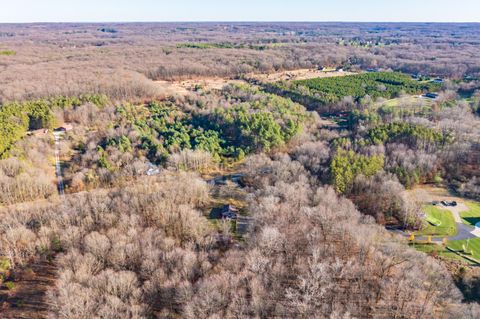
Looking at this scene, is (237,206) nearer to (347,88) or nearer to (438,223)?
(438,223)

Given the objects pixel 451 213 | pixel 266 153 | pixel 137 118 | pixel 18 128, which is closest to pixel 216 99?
pixel 137 118

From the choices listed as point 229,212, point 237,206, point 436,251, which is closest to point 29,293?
point 229,212

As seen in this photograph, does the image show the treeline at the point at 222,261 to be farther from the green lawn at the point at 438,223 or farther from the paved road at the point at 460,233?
the green lawn at the point at 438,223

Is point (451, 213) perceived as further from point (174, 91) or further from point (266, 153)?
point (174, 91)

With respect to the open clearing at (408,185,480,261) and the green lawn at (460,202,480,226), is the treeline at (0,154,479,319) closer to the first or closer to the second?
the open clearing at (408,185,480,261)

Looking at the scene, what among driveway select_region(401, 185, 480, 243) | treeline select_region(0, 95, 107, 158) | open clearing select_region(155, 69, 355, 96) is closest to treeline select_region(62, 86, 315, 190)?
treeline select_region(0, 95, 107, 158)
